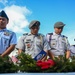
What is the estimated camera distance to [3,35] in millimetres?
4688

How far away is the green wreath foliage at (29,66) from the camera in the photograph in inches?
96.3

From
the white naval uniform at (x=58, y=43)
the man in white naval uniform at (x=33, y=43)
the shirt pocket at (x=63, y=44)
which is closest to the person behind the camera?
the man in white naval uniform at (x=33, y=43)

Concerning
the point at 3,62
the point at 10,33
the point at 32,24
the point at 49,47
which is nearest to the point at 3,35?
the point at 10,33

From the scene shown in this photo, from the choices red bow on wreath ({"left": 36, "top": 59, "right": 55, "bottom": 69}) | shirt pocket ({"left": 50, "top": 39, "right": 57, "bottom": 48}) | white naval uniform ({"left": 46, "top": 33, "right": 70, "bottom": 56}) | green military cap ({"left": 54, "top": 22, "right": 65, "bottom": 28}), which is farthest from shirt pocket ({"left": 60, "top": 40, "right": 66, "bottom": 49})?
red bow on wreath ({"left": 36, "top": 59, "right": 55, "bottom": 69})

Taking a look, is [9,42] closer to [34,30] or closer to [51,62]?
[34,30]

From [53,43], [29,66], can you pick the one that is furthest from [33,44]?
[29,66]

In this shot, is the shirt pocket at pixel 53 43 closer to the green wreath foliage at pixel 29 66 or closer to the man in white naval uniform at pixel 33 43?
the man in white naval uniform at pixel 33 43

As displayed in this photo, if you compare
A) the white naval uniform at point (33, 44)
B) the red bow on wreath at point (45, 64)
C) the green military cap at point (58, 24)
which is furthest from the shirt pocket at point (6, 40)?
the red bow on wreath at point (45, 64)

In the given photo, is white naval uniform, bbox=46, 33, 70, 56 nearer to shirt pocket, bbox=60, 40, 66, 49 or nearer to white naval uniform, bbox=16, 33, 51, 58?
shirt pocket, bbox=60, 40, 66, 49

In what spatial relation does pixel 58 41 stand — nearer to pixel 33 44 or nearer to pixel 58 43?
pixel 58 43

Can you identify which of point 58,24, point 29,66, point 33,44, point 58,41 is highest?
point 58,24

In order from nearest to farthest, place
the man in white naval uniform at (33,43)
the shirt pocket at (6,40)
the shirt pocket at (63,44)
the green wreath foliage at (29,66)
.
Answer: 1. the green wreath foliage at (29,66)
2. the shirt pocket at (6,40)
3. the man in white naval uniform at (33,43)
4. the shirt pocket at (63,44)

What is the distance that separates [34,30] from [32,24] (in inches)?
5.0

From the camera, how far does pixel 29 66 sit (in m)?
2.51
